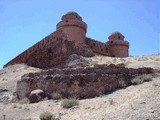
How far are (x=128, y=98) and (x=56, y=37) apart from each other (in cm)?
1499

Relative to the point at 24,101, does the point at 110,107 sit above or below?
below

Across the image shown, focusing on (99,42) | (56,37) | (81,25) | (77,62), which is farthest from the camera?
(99,42)

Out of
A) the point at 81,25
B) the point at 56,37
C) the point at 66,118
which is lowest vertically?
the point at 66,118

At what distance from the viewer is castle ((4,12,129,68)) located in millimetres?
26734

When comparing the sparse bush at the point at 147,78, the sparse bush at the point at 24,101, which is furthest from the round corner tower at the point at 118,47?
the sparse bush at the point at 24,101

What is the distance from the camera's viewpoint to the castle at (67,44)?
87.7 feet

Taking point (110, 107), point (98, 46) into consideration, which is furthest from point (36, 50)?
point (110, 107)

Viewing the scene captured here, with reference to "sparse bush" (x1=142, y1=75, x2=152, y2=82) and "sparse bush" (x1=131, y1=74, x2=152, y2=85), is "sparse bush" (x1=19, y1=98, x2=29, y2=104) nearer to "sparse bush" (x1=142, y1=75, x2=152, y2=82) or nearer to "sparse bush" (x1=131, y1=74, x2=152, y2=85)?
"sparse bush" (x1=131, y1=74, x2=152, y2=85)

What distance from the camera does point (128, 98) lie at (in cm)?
1323

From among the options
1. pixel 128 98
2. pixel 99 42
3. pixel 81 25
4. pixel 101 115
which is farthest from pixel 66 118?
pixel 99 42

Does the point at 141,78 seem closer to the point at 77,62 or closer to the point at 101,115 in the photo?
the point at 101,115

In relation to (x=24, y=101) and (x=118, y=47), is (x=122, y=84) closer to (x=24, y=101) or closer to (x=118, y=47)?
(x=24, y=101)

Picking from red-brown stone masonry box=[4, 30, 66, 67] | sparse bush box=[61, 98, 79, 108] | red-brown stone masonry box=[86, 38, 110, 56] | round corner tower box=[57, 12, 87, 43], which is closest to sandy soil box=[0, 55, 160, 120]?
sparse bush box=[61, 98, 79, 108]

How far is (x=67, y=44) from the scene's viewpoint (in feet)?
84.6
